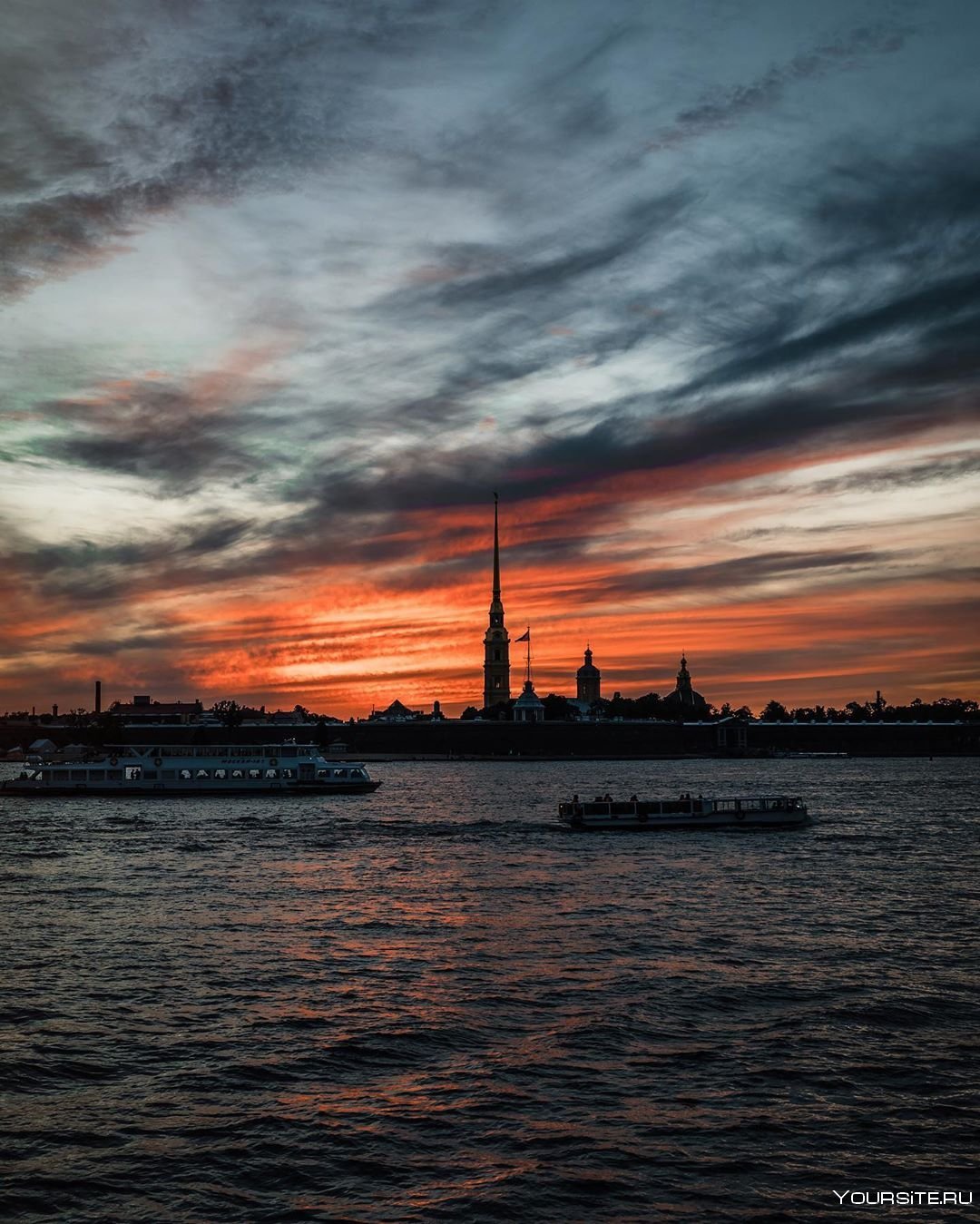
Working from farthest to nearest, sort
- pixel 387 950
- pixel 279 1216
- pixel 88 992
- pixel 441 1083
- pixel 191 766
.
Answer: pixel 191 766, pixel 387 950, pixel 88 992, pixel 441 1083, pixel 279 1216

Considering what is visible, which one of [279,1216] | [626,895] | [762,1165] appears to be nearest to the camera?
[279,1216]

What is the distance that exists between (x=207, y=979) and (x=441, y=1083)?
10498 mm

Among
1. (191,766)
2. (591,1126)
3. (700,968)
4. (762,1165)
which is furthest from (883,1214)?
→ (191,766)

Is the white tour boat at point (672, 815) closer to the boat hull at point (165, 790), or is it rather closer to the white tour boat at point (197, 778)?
the boat hull at point (165, 790)

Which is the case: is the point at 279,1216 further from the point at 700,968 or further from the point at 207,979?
the point at 700,968

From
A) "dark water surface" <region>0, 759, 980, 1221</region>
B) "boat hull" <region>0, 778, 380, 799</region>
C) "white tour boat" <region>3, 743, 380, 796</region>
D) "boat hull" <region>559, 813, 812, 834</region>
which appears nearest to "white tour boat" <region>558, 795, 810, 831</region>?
"boat hull" <region>559, 813, 812, 834</region>

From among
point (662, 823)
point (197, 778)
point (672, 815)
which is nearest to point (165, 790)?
point (197, 778)

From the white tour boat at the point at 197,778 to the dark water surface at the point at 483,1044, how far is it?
64994mm

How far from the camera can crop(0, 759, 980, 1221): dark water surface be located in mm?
18203

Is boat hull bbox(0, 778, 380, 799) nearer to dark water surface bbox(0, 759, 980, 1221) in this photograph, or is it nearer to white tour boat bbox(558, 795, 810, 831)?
white tour boat bbox(558, 795, 810, 831)

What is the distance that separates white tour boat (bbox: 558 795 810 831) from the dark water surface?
2307cm

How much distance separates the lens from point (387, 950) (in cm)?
3550

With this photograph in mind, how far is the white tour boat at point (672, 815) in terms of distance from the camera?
7769cm

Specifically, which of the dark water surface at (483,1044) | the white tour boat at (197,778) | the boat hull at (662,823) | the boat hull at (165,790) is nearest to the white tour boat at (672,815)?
the boat hull at (662,823)
